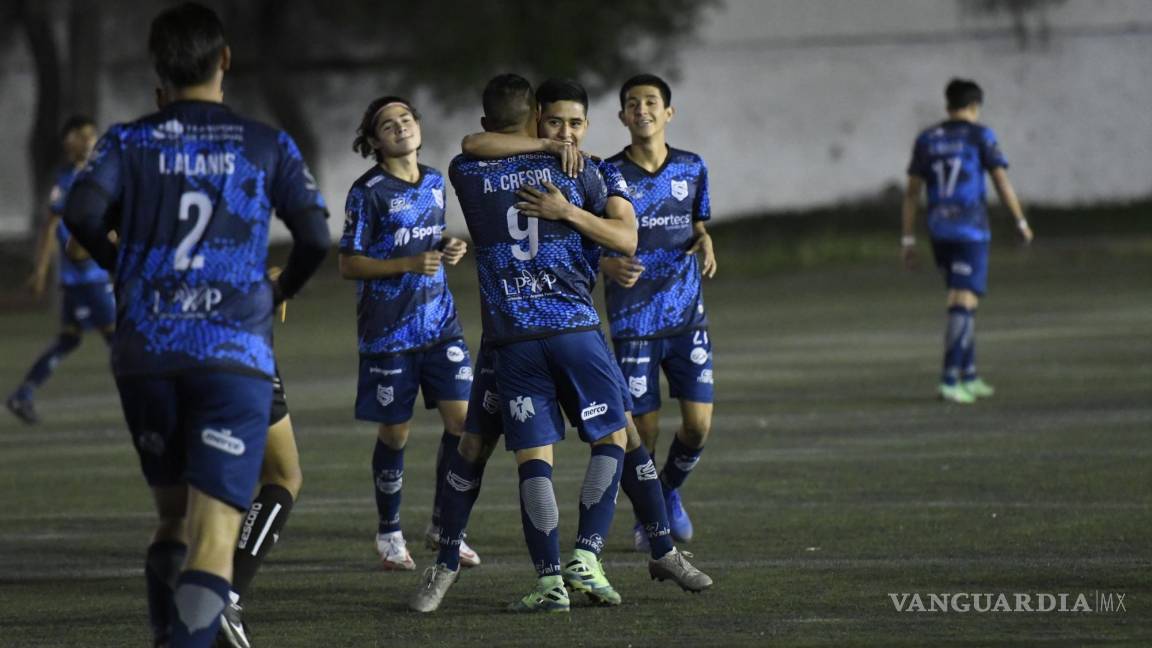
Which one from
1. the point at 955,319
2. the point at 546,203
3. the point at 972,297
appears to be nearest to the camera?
the point at 546,203

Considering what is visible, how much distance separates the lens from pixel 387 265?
9.20m

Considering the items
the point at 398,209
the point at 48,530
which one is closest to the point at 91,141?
the point at 48,530

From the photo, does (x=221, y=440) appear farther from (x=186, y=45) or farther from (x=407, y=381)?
(x=407, y=381)

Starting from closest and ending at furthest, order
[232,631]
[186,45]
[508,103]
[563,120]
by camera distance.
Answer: [186,45] → [232,631] → [508,103] → [563,120]

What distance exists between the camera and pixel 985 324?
22.8 meters

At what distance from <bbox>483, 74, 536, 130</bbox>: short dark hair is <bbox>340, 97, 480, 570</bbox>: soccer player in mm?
1633

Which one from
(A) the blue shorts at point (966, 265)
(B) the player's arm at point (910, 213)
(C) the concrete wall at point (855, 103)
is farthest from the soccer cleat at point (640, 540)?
(C) the concrete wall at point (855, 103)

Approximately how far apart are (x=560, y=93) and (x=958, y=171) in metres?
8.33

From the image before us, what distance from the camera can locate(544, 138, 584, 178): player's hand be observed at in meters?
7.52

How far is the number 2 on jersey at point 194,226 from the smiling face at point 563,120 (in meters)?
2.40

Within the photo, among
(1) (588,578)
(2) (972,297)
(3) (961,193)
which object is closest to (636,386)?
(1) (588,578)

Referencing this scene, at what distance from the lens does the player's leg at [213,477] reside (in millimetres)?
5895

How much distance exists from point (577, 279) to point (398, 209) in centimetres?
189

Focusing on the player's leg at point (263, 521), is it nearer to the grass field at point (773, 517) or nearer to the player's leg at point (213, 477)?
the grass field at point (773, 517)
